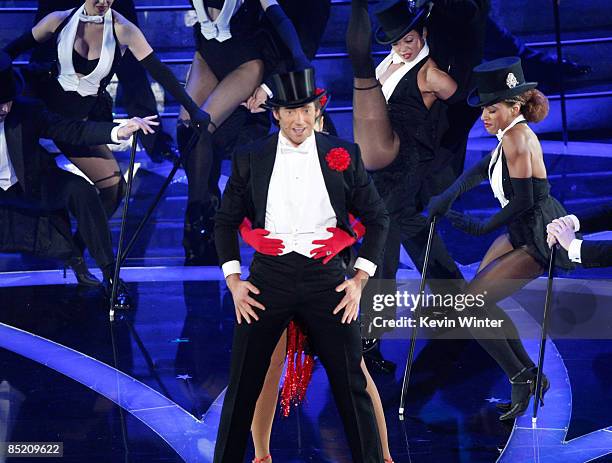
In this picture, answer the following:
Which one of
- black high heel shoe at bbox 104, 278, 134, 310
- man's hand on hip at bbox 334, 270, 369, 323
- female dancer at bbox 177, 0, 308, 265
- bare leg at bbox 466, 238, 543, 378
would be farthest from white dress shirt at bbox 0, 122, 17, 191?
man's hand on hip at bbox 334, 270, 369, 323

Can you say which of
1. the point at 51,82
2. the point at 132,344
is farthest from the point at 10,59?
the point at 132,344

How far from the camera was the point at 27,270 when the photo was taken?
7797mm

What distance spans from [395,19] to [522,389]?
8.09 ft

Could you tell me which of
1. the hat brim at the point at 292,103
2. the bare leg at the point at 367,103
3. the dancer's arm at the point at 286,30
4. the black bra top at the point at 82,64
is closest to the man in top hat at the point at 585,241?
the hat brim at the point at 292,103

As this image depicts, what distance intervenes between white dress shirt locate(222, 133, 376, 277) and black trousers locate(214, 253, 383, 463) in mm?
76

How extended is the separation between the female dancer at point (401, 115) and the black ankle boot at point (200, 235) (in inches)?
58.9

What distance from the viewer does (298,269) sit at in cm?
390

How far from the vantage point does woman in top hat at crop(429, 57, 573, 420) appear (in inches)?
202

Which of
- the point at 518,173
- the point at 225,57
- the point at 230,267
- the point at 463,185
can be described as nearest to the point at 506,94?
the point at 518,173

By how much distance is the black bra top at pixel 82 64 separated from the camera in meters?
7.22

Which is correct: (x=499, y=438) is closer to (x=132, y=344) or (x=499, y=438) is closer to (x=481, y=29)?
(x=132, y=344)

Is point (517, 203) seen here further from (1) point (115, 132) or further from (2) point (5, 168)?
(2) point (5, 168)

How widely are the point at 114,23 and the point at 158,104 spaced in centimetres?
66

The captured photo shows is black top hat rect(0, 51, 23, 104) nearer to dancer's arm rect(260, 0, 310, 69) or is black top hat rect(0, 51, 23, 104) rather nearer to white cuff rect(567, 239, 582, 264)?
dancer's arm rect(260, 0, 310, 69)
